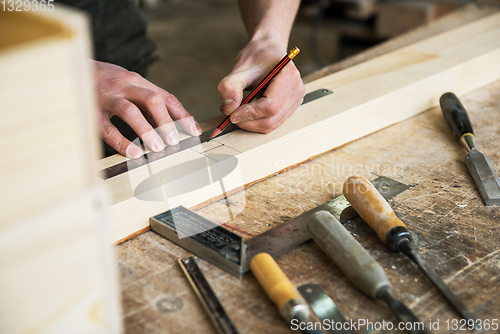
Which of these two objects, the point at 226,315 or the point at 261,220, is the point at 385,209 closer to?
the point at 261,220

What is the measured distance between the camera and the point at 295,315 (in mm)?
694

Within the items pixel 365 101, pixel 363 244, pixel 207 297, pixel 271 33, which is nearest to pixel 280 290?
A: pixel 207 297

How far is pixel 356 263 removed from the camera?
77 cm

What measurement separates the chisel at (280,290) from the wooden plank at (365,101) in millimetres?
318

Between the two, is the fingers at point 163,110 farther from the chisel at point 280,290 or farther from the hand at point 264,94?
the chisel at point 280,290

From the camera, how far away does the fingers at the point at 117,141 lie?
3.61 feet

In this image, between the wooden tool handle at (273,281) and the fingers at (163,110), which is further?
the fingers at (163,110)

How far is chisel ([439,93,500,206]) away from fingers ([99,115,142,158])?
0.90m

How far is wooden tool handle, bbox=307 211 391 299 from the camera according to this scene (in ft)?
2.43

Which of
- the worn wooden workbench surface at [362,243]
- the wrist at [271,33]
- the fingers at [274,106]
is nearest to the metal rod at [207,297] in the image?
the worn wooden workbench surface at [362,243]

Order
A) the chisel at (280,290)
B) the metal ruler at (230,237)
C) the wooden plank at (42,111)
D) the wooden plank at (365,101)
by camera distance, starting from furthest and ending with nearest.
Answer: the wooden plank at (365,101)
the metal ruler at (230,237)
the chisel at (280,290)
the wooden plank at (42,111)

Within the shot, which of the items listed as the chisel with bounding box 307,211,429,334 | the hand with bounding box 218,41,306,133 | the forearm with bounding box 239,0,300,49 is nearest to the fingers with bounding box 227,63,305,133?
the hand with bounding box 218,41,306,133

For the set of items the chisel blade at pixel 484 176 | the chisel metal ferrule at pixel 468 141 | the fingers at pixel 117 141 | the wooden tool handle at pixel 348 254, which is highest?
the fingers at pixel 117 141

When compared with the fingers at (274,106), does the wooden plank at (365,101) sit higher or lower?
lower
